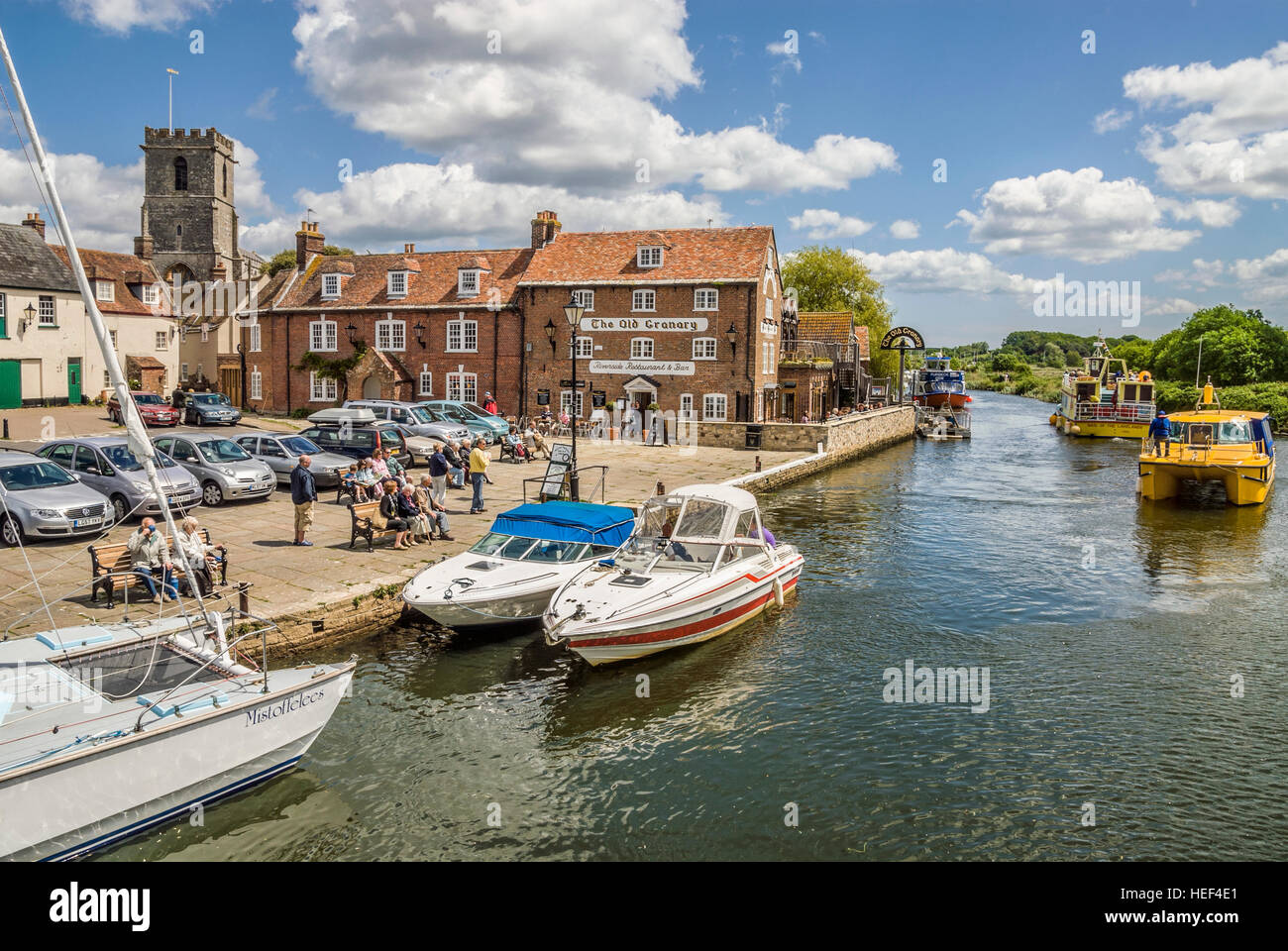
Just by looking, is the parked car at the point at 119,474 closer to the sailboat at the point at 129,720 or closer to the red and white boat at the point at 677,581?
the sailboat at the point at 129,720

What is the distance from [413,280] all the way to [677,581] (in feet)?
120

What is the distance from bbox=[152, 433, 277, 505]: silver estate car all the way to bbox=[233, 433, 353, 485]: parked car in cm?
86

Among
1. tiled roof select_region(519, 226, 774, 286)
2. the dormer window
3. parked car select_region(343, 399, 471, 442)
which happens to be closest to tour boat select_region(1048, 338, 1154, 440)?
tiled roof select_region(519, 226, 774, 286)

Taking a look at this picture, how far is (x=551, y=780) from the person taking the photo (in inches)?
397

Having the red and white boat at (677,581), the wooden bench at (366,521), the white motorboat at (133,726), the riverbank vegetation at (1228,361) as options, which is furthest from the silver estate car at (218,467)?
the riverbank vegetation at (1228,361)

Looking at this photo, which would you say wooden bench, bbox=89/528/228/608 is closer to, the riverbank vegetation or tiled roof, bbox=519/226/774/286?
tiled roof, bbox=519/226/774/286

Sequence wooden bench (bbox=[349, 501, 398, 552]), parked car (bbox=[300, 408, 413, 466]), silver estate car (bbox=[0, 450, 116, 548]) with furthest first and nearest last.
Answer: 1. parked car (bbox=[300, 408, 413, 466])
2. wooden bench (bbox=[349, 501, 398, 552])
3. silver estate car (bbox=[0, 450, 116, 548])

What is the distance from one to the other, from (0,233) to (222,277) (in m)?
19.1

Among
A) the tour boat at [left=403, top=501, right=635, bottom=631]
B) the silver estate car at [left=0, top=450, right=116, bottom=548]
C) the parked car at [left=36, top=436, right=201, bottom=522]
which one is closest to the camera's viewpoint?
the tour boat at [left=403, top=501, right=635, bottom=631]

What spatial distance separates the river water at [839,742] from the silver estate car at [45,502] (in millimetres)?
7064

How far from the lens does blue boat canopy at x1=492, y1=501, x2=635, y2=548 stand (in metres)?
15.6
